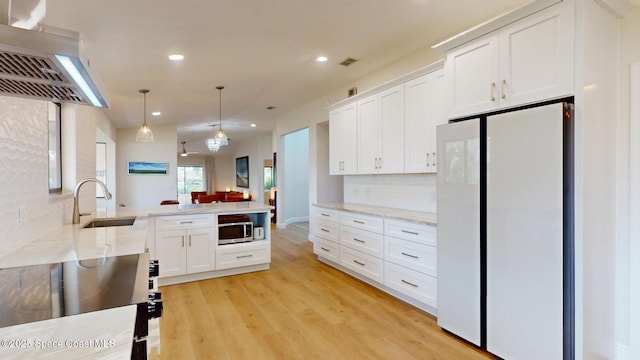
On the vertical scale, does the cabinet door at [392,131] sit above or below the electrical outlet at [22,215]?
above

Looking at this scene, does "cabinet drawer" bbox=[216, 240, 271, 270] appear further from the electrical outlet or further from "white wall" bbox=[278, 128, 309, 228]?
"white wall" bbox=[278, 128, 309, 228]

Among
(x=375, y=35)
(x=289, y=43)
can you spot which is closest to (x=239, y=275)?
(x=289, y=43)

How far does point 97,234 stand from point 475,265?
102 inches

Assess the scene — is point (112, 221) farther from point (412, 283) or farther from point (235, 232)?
point (412, 283)

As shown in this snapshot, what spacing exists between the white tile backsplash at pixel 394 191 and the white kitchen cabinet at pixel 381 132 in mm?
281

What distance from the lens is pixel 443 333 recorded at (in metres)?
2.62

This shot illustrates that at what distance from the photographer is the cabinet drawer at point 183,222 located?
3.78m

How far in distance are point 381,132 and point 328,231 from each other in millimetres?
1561

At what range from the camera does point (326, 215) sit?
180 inches

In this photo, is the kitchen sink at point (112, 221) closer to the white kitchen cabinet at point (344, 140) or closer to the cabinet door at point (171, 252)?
the cabinet door at point (171, 252)

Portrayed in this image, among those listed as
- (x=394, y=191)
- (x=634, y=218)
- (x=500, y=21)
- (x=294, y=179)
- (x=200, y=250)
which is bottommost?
(x=200, y=250)

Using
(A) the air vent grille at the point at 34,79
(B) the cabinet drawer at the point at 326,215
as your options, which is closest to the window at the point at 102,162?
(B) the cabinet drawer at the point at 326,215

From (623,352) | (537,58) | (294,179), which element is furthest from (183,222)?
(294,179)

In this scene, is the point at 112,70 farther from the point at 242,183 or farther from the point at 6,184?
the point at 242,183
